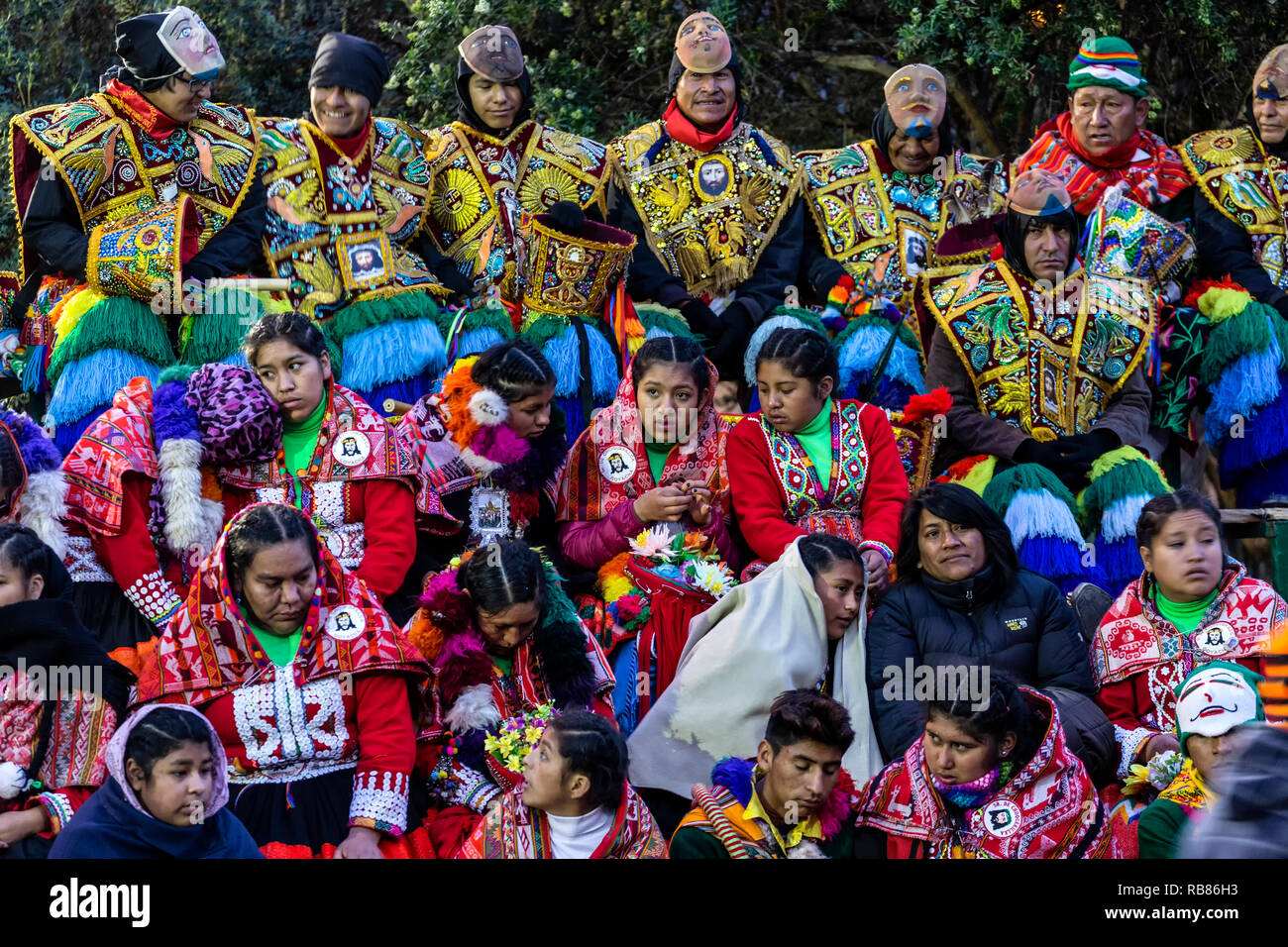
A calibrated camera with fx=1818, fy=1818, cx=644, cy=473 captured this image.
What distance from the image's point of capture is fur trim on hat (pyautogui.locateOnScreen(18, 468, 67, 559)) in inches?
195

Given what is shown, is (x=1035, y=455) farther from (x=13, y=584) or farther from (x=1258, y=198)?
(x=13, y=584)

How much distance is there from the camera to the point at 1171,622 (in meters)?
5.12

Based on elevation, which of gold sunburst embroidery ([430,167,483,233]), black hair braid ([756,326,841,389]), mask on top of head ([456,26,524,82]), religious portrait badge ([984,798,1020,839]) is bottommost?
religious portrait badge ([984,798,1020,839])

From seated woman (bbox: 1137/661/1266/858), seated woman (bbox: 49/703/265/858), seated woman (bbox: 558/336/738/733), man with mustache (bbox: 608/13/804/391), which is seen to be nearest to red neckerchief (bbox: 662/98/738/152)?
man with mustache (bbox: 608/13/804/391)

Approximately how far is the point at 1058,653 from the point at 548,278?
2480 millimetres

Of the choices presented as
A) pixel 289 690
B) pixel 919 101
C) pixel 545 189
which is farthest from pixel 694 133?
pixel 289 690

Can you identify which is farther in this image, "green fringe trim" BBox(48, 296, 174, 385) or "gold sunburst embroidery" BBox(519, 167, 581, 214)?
"gold sunburst embroidery" BBox(519, 167, 581, 214)

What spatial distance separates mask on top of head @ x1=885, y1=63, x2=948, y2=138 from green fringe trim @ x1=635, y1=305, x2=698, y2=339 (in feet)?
4.29

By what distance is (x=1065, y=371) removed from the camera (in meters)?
6.47

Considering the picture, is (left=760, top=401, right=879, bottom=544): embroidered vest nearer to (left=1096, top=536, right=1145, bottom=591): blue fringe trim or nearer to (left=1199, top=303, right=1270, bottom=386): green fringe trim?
(left=1096, top=536, right=1145, bottom=591): blue fringe trim

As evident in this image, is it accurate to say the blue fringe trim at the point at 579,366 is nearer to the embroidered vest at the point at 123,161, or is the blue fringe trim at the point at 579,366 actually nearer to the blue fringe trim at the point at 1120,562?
the embroidered vest at the point at 123,161
